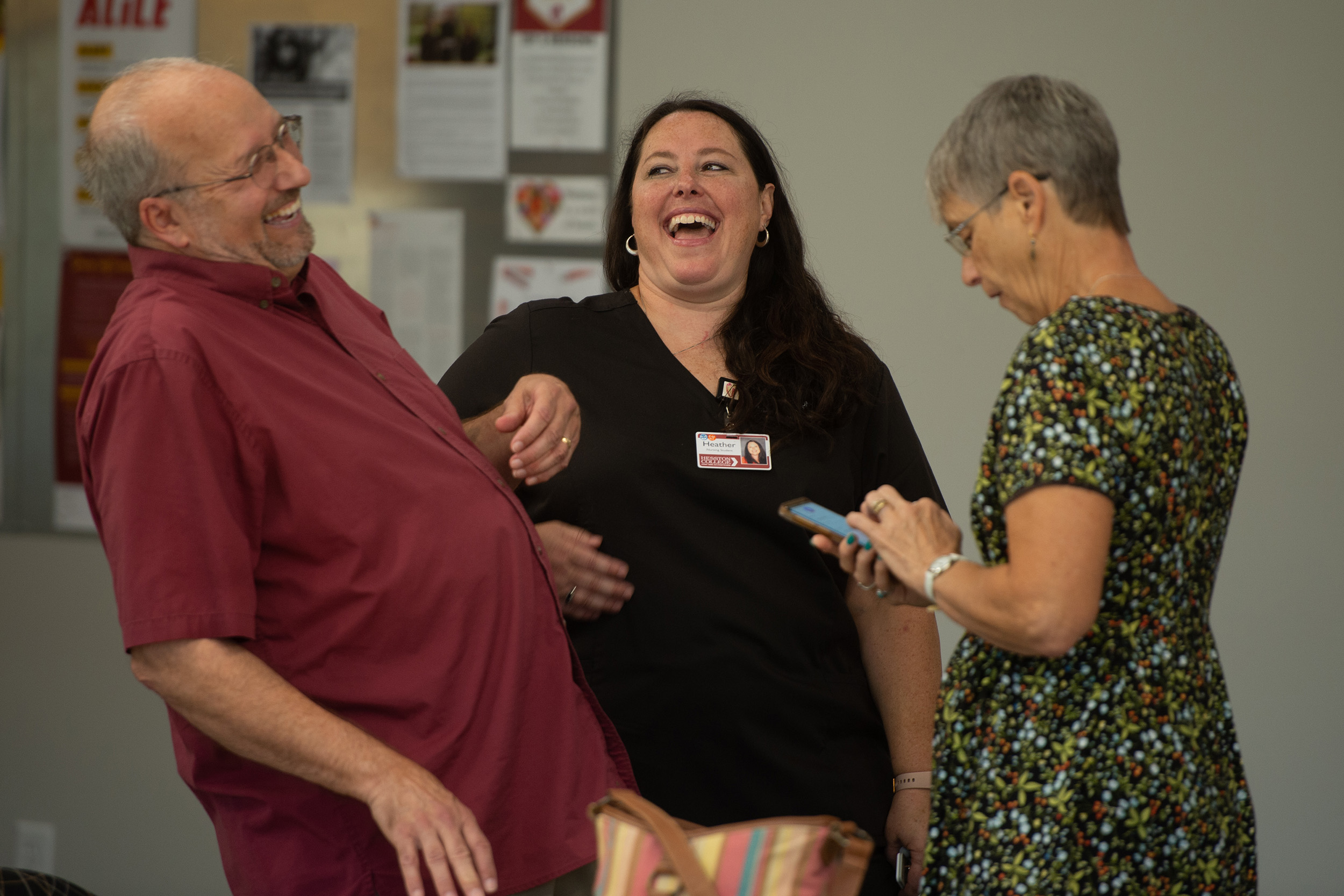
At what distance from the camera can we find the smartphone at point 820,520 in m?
1.40

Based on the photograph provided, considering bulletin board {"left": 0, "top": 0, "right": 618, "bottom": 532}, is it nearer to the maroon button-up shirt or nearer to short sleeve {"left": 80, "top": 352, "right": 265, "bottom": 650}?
the maroon button-up shirt

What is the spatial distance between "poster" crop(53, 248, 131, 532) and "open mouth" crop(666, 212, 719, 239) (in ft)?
6.73

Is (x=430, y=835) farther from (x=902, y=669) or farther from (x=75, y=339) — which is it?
(x=75, y=339)

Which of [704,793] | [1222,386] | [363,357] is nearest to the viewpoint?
[1222,386]

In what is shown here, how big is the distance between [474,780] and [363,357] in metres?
0.58

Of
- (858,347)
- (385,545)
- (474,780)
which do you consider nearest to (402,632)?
(385,545)

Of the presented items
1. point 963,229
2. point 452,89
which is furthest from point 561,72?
point 963,229

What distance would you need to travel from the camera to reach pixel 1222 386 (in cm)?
134

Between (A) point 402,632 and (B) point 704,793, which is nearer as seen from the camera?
(A) point 402,632

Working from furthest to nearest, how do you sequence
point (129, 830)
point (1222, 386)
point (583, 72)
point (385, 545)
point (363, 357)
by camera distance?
1. point (129, 830)
2. point (583, 72)
3. point (363, 357)
4. point (385, 545)
5. point (1222, 386)

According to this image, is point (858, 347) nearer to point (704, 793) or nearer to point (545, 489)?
point (545, 489)

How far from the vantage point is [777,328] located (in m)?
2.07

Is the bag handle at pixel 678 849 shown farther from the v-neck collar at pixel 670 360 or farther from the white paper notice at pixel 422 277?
the white paper notice at pixel 422 277

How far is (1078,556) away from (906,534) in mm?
216
